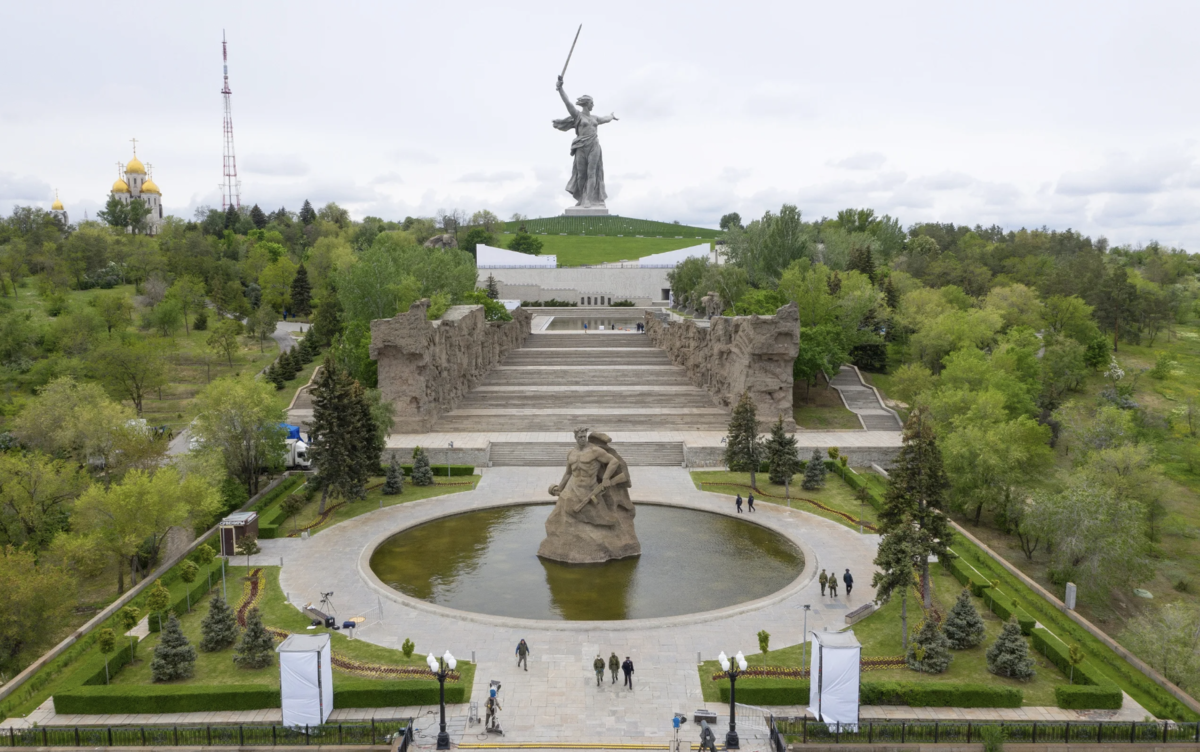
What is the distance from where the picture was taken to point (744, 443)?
1352 inches

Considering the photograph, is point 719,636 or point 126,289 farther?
point 126,289

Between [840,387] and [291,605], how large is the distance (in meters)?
37.2

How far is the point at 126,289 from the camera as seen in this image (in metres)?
76.0

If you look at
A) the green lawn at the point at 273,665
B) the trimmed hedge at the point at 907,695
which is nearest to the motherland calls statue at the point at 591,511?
the green lawn at the point at 273,665

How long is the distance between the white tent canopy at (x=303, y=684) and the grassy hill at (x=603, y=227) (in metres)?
105

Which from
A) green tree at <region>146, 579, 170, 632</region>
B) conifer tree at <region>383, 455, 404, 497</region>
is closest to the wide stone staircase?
conifer tree at <region>383, 455, 404, 497</region>

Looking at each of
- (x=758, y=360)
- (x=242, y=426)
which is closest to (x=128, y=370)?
(x=242, y=426)

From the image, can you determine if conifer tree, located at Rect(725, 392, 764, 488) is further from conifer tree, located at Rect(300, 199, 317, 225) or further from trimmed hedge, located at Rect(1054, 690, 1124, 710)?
conifer tree, located at Rect(300, 199, 317, 225)

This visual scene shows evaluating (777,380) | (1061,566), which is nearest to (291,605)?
(1061,566)

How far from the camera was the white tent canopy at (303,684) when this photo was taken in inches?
661

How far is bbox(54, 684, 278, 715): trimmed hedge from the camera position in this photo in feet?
57.9

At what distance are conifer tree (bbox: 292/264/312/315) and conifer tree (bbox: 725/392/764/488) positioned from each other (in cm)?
5403

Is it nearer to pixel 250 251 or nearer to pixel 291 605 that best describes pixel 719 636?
pixel 291 605

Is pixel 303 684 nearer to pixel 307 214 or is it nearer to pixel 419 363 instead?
pixel 419 363
